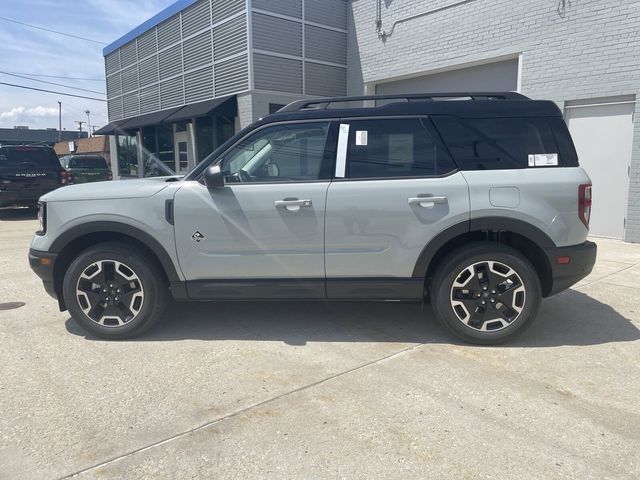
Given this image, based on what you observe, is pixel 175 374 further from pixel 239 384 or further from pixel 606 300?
pixel 606 300

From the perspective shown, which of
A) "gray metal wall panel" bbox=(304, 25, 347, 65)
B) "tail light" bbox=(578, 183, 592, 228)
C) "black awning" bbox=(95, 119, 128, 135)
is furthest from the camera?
"black awning" bbox=(95, 119, 128, 135)

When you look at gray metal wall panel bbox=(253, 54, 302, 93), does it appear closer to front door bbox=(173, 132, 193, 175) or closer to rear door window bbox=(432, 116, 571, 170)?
front door bbox=(173, 132, 193, 175)

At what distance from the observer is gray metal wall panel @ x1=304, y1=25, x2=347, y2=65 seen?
14.3m

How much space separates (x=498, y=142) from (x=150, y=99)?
17.8m

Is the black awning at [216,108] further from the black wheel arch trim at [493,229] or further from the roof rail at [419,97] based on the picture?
the black wheel arch trim at [493,229]

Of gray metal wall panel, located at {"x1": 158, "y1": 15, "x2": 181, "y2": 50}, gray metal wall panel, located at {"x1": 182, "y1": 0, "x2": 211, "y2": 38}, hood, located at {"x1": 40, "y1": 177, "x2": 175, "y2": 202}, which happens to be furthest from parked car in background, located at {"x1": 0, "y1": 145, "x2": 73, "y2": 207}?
hood, located at {"x1": 40, "y1": 177, "x2": 175, "y2": 202}

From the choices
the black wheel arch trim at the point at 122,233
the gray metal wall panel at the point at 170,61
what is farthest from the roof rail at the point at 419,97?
the gray metal wall panel at the point at 170,61

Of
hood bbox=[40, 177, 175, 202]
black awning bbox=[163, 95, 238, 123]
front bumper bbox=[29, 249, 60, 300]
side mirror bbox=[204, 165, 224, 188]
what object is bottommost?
front bumper bbox=[29, 249, 60, 300]

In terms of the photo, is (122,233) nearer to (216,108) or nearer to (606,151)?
(606,151)

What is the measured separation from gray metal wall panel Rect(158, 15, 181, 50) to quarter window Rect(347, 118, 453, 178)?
583 inches

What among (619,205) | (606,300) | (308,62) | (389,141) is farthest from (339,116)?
(308,62)

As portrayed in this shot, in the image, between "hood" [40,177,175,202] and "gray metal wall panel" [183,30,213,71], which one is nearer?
"hood" [40,177,175,202]

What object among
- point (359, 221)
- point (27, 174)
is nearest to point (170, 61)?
point (27, 174)

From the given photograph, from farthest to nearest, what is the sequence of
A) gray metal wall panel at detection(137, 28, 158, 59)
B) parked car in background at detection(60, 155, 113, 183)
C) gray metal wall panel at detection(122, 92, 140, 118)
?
gray metal wall panel at detection(122, 92, 140, 118) → parked car in background at detection(60, 155, 113, 183) → gray metal wall panel at detection(137, 28, 158, 59)
